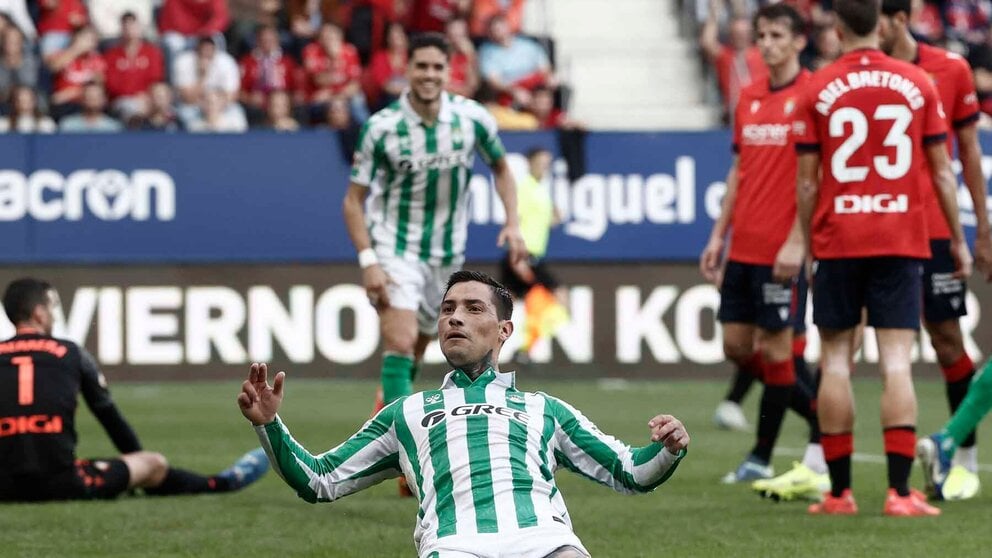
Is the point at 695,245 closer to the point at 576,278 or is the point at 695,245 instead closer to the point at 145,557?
the point at 576,278

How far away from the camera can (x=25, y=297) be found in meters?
9.41

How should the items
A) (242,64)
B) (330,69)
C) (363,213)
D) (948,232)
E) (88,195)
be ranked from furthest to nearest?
(242,64), (330,69), (88,195), (363,213), (948,232)

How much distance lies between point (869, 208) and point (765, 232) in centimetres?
151

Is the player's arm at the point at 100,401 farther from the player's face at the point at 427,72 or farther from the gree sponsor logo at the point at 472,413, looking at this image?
the gree sponsor logo at the point at 472,413

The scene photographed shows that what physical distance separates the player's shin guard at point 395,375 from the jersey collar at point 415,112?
4.19 ft

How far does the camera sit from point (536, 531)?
5.52 meters

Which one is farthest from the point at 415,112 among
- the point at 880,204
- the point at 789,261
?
the point at 880,204

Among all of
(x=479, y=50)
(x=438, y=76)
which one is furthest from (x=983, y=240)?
(x=479, y=50)

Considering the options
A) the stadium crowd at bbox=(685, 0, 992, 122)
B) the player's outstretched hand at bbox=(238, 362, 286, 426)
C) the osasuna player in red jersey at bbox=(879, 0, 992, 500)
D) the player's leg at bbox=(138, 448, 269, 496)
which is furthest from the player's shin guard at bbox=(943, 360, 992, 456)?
the stadium crowd at bbox=(685, 0, 992, 122)

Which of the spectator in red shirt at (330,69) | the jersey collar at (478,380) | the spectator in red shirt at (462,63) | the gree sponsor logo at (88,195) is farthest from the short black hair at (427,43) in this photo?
the spectator in red shirt at (330,69)

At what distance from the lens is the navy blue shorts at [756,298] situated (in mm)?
10094

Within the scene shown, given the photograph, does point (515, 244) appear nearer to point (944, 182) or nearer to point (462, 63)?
point (944, 182)

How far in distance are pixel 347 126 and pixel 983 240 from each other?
10.7 metres

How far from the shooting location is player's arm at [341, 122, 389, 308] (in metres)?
10.0
